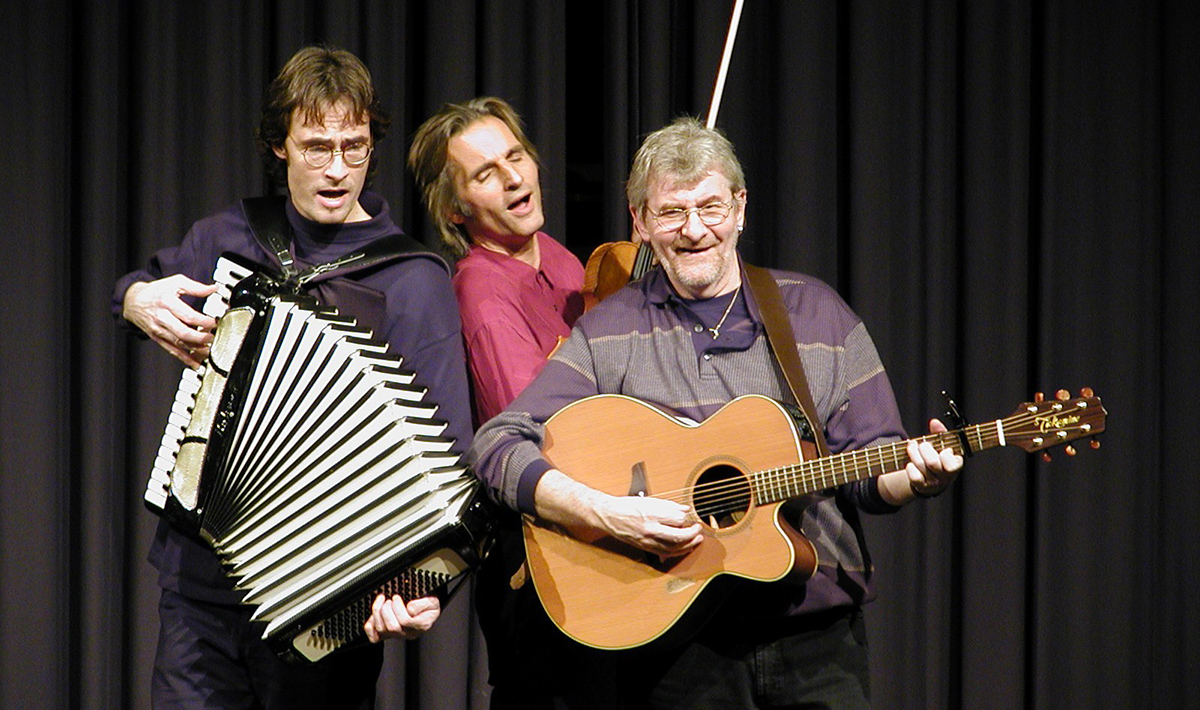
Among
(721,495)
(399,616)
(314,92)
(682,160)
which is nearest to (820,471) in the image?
(721,495)

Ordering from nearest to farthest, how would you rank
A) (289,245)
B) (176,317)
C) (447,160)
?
(176,317), (289,245), (447,160)

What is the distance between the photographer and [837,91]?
3.84m

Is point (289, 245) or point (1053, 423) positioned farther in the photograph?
point (289, 245)

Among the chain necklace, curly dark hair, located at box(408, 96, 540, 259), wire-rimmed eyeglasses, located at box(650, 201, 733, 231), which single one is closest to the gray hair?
wire-rimmed eyeglasses, located at box(650, 201, 733, 231)

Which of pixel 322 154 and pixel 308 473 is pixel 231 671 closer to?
pixel 308 473

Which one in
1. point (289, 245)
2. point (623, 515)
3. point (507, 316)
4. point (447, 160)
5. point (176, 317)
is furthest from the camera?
point (447, 160)

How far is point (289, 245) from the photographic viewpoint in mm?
2387

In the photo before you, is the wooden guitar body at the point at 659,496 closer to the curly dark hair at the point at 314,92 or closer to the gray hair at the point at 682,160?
the gray hair at the point at 682,160

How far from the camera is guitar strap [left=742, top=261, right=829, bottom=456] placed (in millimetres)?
2156

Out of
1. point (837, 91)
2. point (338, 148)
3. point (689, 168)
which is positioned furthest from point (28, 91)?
point (837, 91)

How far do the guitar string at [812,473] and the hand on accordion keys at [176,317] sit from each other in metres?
0.88

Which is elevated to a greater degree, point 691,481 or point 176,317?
point 176,317

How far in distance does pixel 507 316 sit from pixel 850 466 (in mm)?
813

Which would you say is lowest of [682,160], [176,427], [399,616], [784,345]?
[399,616]
